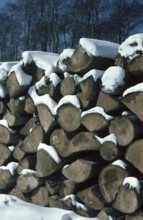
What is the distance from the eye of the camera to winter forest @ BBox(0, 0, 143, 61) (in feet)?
85.6

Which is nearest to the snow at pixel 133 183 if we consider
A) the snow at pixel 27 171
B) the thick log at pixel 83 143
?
the thick log at pixel 83 143

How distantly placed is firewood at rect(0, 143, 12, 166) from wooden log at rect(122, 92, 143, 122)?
1603mm

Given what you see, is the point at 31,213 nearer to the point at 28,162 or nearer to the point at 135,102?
the point at 28,162

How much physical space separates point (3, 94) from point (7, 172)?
0.77 metres

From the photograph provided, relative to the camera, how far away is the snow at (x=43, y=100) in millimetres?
3844

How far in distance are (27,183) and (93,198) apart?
841 millimetres

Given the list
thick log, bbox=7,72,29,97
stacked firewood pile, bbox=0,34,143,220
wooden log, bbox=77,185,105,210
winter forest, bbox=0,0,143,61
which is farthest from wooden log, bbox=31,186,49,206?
winter forest, bbox=0,0,143,61

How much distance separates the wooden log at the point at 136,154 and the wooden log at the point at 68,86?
2.46 feet

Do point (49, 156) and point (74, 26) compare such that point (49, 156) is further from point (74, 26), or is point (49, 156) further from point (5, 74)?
point (74, 26)

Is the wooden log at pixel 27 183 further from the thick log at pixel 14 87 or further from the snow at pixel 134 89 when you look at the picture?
the snow at pixel 134 89

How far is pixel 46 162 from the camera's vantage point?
12.7ft

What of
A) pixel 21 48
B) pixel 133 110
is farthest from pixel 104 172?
pixel 21 48

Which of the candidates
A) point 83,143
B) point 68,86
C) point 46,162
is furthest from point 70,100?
point 46,162

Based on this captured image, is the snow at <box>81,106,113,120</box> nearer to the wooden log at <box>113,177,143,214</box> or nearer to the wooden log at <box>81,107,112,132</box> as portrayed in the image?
the wooden log at <box>81,107,112,132</box>
